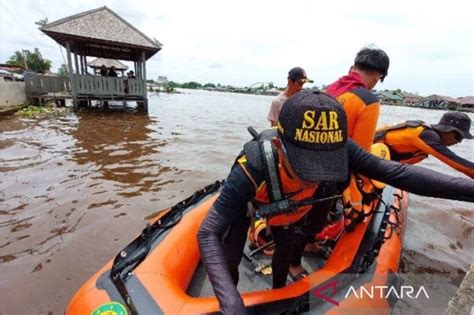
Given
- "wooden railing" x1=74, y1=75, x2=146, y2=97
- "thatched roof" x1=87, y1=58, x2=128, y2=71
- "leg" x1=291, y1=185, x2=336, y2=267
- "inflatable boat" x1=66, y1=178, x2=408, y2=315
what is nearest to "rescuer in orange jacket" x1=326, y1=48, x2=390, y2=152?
"leg" x1=291, y1=185, x2=336, y2=267

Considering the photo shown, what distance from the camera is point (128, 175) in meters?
5.52

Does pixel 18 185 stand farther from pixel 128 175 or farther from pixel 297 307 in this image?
pixel 297 307

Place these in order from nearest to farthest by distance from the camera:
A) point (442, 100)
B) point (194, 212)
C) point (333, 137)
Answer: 1. point (333, 137)
2. point (194, 212)
3. point (442, 100)

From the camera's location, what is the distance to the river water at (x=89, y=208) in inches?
111

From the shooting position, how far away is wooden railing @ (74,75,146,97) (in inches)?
506

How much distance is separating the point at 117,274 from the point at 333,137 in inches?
60.1

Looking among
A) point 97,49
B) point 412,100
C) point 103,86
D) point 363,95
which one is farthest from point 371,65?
point 412,100

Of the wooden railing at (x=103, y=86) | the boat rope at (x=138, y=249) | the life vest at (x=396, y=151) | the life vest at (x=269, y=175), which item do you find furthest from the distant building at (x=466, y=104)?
the life vest at (x=269, y=175)

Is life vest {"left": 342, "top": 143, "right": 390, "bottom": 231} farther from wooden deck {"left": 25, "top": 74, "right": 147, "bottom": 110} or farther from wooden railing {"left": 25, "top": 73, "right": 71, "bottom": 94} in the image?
wooden railing {"left": 25, "top": 73, "right": 71, "bottom": 94}

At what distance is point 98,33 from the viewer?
12.2 m

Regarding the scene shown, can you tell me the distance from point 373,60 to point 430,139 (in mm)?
955

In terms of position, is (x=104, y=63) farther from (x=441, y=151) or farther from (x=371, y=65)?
(x=441, y=151)

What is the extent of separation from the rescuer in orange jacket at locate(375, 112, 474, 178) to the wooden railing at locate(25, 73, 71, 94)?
52.1 feet

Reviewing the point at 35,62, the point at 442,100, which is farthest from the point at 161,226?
the point at 442,100
